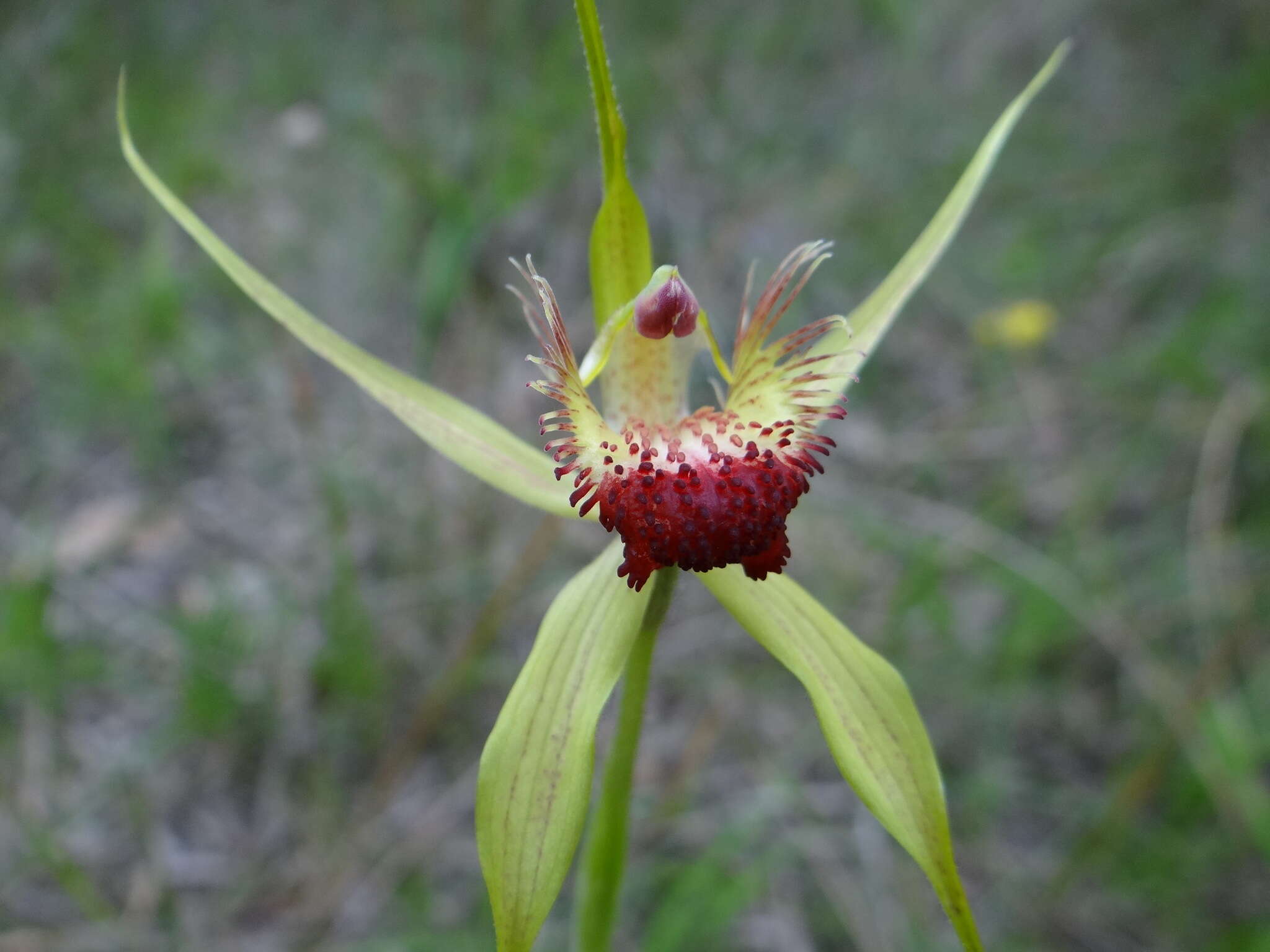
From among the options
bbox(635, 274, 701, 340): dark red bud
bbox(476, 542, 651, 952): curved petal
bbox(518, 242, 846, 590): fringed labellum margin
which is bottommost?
bbox(476, 542, 651, 952): curved petal

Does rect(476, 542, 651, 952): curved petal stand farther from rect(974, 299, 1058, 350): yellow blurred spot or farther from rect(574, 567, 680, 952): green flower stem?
rect(974, 299, 1058, 350): yellow blurred spot

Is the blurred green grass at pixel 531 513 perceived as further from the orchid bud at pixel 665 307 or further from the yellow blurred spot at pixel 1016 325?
the orchid bud at pixel 665 307

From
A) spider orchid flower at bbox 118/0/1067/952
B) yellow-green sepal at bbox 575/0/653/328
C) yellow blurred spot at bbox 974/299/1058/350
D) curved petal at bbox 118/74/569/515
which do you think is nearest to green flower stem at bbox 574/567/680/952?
spider orchid flower at bbox 118/0/1067/952

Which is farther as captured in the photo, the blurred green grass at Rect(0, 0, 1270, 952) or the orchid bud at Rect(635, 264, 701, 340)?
the blurred green grass at Rect(0, 0, 1270, 952)

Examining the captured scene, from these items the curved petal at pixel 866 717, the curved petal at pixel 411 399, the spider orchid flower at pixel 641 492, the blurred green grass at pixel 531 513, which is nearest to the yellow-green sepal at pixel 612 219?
the spider orchid flower at pixel 641 492

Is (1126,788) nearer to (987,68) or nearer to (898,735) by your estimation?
(898,735)

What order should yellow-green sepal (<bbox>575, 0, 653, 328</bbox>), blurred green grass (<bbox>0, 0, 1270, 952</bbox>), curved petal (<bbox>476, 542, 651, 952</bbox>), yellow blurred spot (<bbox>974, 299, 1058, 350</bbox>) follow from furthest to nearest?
yellow blurred spot (<bbox>974, 299, 1058, 350</bbox>)
blurred green grass (<bbox>0, 0, 1270, 952</bbox>)
yellow-green sepal (<bbox>575, 0, 653, 328</bbox>)
curved petal (<bbox>476, 542, 651, 952</bbox>)
